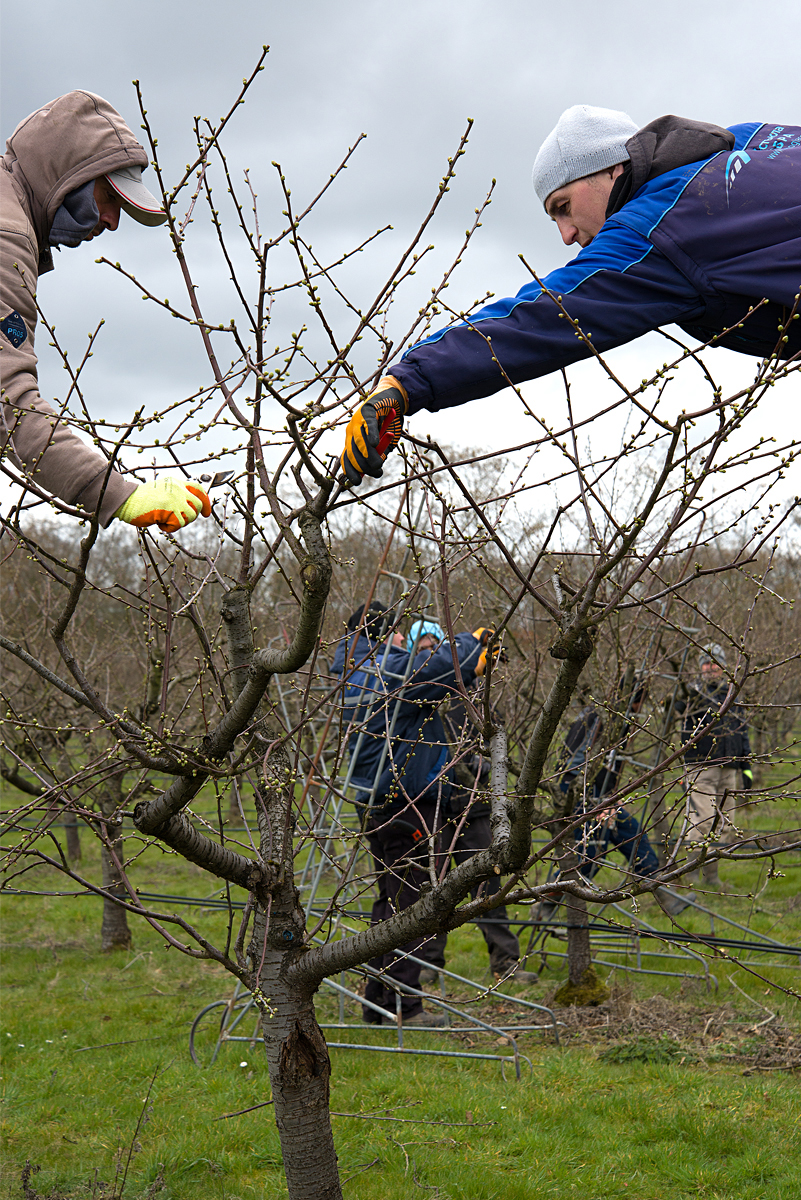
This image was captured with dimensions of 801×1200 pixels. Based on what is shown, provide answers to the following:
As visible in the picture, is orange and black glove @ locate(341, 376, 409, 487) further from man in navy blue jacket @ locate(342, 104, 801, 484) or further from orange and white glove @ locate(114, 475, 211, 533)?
orange and white glove @ locate(114, 475, 211, 533)

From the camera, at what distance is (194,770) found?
7.39 ft

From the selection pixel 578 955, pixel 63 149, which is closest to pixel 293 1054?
pixel 63 149

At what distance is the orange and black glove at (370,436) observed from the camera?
1854mm

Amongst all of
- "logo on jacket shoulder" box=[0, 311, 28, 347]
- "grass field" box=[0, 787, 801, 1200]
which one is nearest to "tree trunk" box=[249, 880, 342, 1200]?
"grass field" box=[0, 787, 801, 1200]

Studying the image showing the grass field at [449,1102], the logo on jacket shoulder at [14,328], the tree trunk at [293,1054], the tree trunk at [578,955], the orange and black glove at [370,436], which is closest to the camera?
the orange and black glove at [370,436]

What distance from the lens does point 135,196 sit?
2.48 metres

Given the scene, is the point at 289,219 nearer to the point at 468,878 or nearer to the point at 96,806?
the point at 468,878

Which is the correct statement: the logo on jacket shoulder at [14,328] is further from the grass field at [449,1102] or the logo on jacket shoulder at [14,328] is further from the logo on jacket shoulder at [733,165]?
the grass field at [449,1102]

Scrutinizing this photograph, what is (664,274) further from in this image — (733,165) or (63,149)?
(63,149)

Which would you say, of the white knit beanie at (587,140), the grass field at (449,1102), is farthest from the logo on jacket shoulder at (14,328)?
the grass field at (449,1102)

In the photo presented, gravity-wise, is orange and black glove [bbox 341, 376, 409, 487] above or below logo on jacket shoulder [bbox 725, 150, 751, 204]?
below

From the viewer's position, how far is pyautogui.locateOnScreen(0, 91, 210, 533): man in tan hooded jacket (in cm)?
209

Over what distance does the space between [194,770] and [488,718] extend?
691 millimetres

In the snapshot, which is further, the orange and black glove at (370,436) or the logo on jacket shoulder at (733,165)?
the logo on jacket shoulder at (733,165)
